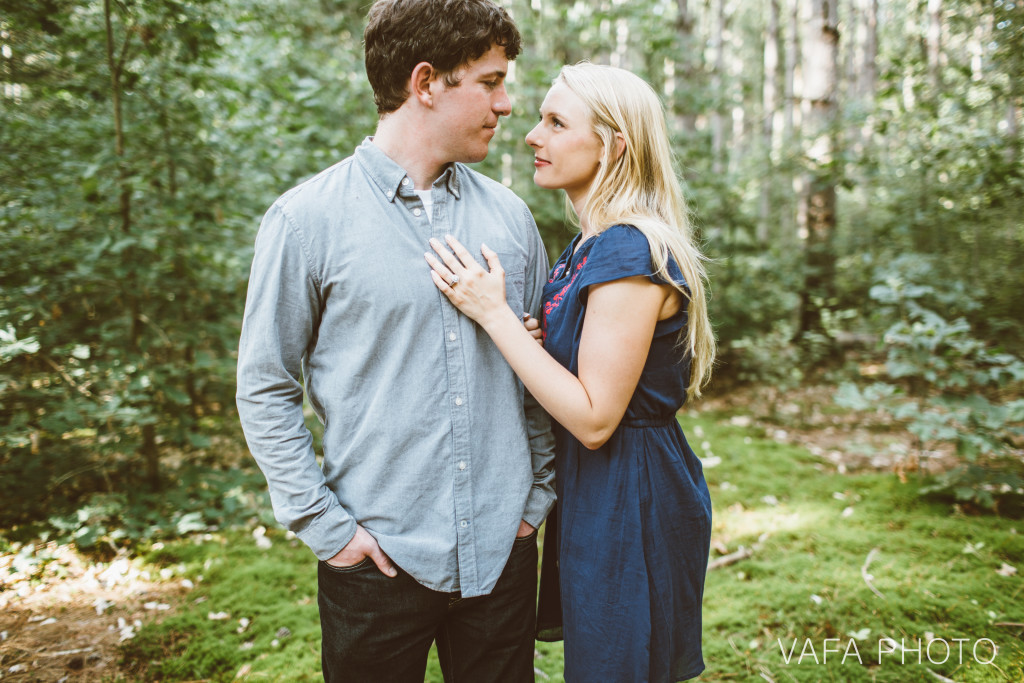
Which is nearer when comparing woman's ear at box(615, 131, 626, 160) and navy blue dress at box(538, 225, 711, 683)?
navy blue dress at box(538, 225, 711, 683)

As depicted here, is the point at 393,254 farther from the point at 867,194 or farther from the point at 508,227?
the point at 867,194

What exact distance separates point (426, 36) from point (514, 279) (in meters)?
0.73

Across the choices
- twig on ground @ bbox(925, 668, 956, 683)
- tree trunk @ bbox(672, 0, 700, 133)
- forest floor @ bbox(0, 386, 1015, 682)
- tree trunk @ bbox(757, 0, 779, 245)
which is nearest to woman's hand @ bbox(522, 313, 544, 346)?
forest floor @ bbox(0, 386, 1015, 682)

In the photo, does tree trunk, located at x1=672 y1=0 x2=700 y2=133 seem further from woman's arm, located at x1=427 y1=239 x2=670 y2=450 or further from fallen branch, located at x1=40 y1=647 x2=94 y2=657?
fallen branch, located at x1=40 y1=647 x2=94 y2=657

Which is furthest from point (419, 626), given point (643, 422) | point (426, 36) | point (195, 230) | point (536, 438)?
point (195, 230)

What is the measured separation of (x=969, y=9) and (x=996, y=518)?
4492mm

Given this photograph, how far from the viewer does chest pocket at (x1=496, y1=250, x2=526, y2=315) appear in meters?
1.80

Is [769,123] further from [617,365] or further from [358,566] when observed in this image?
[358,566]

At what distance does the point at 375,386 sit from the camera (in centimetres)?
159

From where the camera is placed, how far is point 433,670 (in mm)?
2861

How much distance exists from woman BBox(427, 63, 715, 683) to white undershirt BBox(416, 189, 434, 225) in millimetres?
Result: 155

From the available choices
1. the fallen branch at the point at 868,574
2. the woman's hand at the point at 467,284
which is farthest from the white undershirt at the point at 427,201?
the fallen branch at the point at 868,574

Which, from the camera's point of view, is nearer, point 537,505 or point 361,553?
point 361,553

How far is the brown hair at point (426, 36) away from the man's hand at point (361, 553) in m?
1.25
